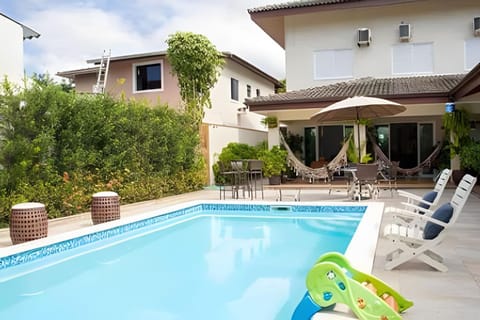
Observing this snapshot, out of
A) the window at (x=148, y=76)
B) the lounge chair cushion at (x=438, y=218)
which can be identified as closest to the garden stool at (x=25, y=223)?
the lounge chair cushion at (x=438, y=218)

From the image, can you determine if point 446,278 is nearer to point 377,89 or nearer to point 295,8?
point 377,89

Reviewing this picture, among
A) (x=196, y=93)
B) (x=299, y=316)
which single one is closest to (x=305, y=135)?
(x=196, y=93)

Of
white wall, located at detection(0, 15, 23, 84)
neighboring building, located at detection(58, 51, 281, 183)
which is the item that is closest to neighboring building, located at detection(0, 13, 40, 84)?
white wall, located at detection(0, 15, 23, 84)

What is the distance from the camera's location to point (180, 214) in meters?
10.4

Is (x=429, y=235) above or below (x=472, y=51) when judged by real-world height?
below

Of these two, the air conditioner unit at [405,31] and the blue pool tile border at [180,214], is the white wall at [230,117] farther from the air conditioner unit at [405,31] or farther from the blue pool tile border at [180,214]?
the air conditioner unit at [405,31]

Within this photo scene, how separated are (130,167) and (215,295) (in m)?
7.28

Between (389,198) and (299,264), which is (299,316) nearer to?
(299,264)

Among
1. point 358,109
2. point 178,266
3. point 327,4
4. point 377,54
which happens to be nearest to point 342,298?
point 178,266

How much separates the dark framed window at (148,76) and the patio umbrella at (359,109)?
10676mm

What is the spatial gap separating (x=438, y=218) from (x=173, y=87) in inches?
659

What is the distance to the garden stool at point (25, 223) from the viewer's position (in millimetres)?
6949

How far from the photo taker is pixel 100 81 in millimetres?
20875

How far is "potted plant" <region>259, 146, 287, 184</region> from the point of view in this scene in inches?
629
